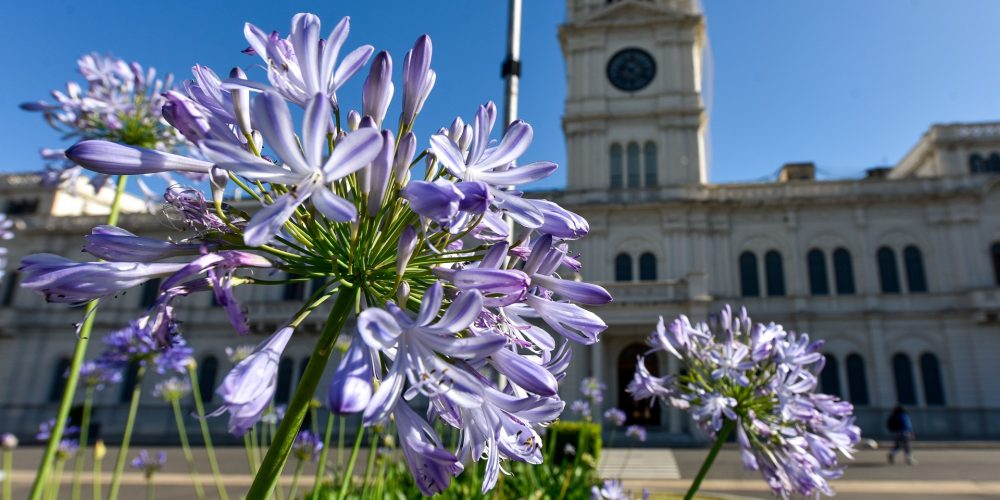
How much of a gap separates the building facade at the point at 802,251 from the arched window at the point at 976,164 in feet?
0.15

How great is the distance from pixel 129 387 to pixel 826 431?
33.3m

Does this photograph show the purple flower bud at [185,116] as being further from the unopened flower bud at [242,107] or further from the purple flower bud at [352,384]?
the purple flower bud at [352,384]

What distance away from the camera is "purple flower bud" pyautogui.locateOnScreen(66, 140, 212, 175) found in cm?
108

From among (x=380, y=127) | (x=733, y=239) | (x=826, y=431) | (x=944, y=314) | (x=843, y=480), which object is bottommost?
(x=843, y=480)

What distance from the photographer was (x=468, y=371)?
1.11 meters

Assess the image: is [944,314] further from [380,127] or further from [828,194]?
[380,127]

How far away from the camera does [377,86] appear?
1.34m

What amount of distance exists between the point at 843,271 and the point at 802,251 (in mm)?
1875

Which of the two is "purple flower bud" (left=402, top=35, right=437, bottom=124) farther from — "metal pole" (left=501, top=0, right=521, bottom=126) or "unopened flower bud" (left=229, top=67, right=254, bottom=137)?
"metal pole" (left=501, top=0, right=521, bottom=126)

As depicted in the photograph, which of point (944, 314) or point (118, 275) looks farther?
point (944, 314)

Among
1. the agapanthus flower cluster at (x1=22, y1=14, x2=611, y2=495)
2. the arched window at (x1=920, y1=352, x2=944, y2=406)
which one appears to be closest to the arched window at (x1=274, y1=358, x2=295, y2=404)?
the arched window at (x1=920, y1=352, x2=944, y2=406)

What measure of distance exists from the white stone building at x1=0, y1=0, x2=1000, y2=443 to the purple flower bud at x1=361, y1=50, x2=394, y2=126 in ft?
73.4

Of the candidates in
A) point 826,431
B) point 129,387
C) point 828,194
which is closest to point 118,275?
point 826,431

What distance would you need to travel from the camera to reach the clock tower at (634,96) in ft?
92.4
